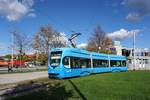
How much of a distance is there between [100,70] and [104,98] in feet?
87.2

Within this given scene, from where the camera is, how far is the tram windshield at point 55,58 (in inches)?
1072

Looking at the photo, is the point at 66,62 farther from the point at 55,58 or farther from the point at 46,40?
the point at 46,40

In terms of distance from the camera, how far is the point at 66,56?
90.1 feet

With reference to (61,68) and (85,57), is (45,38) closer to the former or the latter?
(85,57)

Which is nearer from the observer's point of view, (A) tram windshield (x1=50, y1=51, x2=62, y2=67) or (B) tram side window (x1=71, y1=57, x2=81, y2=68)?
(A) tram windshield (x1=50, y1=51, x2=62, y2=67)

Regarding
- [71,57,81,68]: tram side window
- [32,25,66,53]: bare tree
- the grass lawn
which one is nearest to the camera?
the grass lawn

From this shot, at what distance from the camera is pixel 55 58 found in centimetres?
2752

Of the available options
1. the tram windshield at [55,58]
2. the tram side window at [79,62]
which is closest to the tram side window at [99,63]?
the tram side window at [79,62]

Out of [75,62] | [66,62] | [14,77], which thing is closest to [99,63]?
[75,62]

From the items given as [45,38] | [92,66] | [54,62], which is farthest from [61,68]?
[45,38]

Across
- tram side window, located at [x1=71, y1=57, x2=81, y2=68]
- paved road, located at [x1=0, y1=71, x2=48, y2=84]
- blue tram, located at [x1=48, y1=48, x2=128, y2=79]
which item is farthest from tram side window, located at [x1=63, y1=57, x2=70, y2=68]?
paved road, located at [x1=0, y1=71, x2=48, y2=84]

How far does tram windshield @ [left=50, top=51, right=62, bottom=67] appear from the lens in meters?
27.2

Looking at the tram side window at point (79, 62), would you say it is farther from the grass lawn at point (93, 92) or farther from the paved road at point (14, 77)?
the grass lawn at point (93, 92)

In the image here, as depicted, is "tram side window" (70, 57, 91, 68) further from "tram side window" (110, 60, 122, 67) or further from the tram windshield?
"tram side window" (110, 60, 122, 67)
